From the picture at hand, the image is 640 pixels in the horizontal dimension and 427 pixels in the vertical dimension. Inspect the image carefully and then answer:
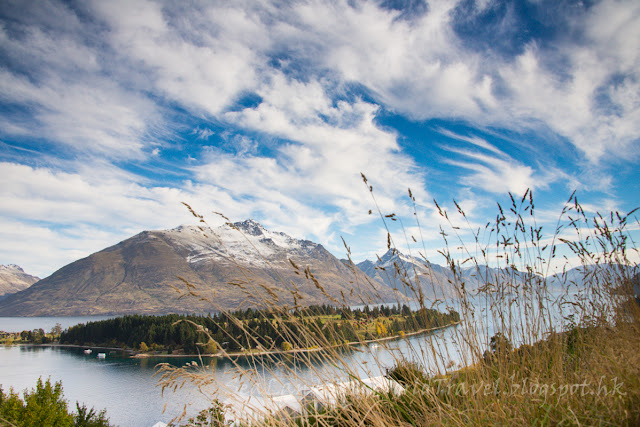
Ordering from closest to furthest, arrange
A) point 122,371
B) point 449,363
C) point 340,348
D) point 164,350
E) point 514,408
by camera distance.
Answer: point 514,408 < point 449,363 < point 340,348 < point 122,371 < point 164,350

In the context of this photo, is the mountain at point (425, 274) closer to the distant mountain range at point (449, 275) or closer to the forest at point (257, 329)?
the distant mountain range at point (449, 275)

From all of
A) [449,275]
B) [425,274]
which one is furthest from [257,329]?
Result: [449,275]

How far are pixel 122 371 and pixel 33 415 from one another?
132 feet

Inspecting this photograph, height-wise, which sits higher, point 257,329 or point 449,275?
point 449,275

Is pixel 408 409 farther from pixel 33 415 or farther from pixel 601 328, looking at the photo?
pixel 33 415

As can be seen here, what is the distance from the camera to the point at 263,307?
2836mm

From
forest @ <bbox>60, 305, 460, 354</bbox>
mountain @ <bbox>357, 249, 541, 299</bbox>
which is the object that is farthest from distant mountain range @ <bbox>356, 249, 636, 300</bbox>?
forest @ <bbox>60, 305, 460, 354</bbox>

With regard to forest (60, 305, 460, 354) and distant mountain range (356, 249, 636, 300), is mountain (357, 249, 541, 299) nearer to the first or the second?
distant mountain range (356, 249, 636, 300)

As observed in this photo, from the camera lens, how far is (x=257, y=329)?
297cm

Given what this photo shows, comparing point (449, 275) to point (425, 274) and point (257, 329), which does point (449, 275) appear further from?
point (257, 329)

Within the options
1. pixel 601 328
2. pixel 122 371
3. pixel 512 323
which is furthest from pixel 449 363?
pixel 122 371

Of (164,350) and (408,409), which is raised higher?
(408,409)

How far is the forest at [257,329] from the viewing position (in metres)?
2.73

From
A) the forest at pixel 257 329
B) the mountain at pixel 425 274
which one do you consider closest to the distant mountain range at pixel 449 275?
the mountain at pixel 425 274
